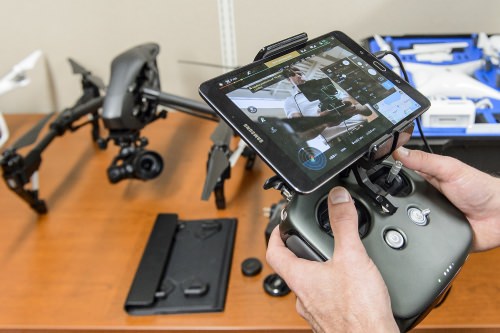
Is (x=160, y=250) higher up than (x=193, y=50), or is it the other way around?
(x=193, y=50)

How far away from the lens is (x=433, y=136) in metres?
0.67

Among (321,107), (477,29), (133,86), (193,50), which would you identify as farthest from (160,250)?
(477,29)

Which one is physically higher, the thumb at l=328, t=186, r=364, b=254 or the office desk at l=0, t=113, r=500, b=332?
the thumb at l=328, t=186, r=364, b=254

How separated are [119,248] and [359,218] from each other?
0.46 metres

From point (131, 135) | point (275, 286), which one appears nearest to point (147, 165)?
point (131, 135)

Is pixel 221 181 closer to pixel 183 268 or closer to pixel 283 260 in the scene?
pixel 183 268

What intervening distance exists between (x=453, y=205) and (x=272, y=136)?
265 mm

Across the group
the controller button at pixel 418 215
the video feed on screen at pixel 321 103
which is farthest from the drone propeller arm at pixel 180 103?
the controller button at pixel 418 215

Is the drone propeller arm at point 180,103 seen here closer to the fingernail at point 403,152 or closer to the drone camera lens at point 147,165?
the drone camera lens at point 147,165

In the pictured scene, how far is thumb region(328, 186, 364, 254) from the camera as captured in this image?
0.44 m

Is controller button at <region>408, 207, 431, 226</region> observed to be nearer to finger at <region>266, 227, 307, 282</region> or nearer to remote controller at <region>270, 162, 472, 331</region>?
remote controller at <region>270, 162, 472, 331</region>

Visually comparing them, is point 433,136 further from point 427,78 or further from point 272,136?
point 272,136

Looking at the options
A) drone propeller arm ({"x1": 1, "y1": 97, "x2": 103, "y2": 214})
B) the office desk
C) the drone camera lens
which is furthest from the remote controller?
drone propeller arm ({"x1": 1, "y1": 97, "x2": 103, "y2": 214})

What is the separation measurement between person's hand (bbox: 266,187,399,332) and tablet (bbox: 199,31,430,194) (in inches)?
2.3
